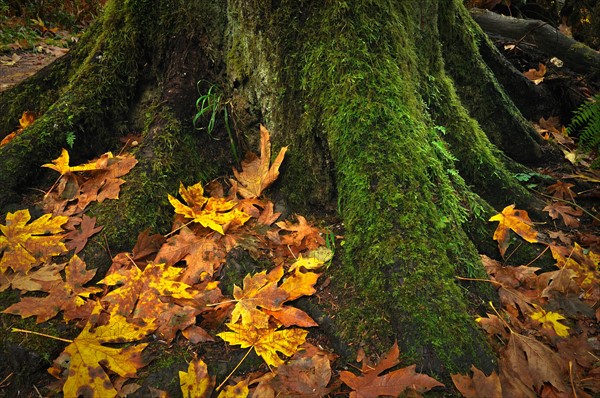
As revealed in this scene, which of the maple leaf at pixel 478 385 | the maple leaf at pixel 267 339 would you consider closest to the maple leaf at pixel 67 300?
the maple leaf at pixel 267 339

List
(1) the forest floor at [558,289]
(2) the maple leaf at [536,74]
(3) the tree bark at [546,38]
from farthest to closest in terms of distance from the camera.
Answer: (3) the tree bark at [546,38] < (2) the maple leaf at [536,74] < (1) the forest floor at [558,289]

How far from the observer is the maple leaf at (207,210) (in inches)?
88.0

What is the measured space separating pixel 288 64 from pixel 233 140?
26.2 inches

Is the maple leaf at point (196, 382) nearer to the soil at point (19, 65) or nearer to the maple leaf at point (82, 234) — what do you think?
the maple leaf at point (82, 234)

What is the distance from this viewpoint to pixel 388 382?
5.03 feet

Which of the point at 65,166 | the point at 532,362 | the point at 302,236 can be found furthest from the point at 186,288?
the point at 532,362

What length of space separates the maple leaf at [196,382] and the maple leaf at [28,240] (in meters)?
0.98

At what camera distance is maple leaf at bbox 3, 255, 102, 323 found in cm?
185

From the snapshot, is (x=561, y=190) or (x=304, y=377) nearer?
(x=304, y=377)

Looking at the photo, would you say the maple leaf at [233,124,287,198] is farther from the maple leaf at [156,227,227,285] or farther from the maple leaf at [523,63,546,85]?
the maple leaf at [523,63,546,85]

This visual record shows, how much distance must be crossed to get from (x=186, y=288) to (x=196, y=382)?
1.47ft

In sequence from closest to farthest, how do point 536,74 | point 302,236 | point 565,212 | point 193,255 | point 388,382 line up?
point 388,382
point 193,255
point 302,236
point 565,212
point 536,74

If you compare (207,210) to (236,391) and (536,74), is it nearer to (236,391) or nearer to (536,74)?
(236,391)

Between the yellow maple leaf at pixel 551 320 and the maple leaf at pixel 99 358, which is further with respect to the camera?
the yellow maple leaf at pixel 551 320
